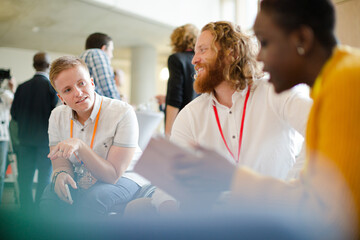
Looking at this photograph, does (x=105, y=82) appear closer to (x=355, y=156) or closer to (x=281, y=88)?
(x=281, y=88)

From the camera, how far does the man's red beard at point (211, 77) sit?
4.99 ft

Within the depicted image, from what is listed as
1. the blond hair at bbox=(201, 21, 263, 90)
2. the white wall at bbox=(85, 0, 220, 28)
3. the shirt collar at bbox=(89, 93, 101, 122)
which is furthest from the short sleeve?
the white wall at bbox=(85, 0, 220, 28)

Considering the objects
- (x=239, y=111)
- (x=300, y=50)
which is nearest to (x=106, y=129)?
(x=239, y=111)

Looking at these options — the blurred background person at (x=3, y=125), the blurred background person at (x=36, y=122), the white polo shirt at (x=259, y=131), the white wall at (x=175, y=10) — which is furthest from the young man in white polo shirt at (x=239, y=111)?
the white wall at (x=175, y=10)

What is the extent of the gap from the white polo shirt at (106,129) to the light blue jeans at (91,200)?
0.52 feet

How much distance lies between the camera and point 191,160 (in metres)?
0.70

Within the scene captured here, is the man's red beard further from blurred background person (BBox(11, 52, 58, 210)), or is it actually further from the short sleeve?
blurred background person (BBox(11, 52, 58, 210))

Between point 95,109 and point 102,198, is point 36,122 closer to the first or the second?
point 95,109

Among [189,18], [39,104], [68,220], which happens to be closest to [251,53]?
[68,220]

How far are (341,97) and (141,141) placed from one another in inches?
54.8

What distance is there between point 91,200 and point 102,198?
1.9 inches

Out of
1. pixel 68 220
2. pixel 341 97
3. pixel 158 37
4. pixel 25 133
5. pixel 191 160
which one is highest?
pixel 158 37

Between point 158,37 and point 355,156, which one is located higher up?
point 158,37

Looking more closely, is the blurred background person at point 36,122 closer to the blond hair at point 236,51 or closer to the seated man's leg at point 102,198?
the seated man's leg at point 102,198
